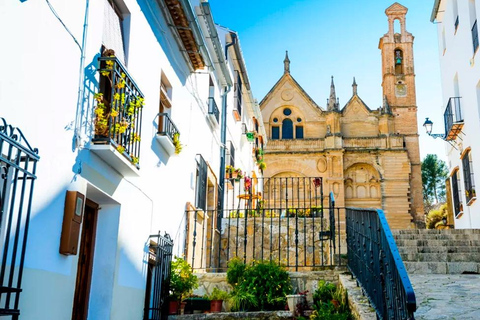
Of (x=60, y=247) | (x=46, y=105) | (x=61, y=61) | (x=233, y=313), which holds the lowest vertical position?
(x=233, y=313)

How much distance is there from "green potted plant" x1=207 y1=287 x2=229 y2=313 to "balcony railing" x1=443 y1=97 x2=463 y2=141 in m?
10.0

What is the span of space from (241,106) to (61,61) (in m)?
14.0

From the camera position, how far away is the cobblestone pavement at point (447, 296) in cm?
565

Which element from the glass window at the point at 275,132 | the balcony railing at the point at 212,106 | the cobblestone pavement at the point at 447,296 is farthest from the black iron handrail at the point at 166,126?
the glass window at the point at 275,132

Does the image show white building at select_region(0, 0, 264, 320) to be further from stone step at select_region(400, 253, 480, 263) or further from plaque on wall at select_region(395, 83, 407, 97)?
plaque on wall at select_region(395, 83, 407, 97)

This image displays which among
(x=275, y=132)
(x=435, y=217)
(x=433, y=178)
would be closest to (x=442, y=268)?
(x=435, y=217)

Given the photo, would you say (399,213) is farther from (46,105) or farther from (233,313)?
(46,105)

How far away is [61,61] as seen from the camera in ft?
17.6

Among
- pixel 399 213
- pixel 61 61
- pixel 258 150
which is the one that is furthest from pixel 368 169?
pixel 61 61

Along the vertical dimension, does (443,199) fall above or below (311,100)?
below

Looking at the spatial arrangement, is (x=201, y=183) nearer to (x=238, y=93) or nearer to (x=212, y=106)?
(x=212, y=106)

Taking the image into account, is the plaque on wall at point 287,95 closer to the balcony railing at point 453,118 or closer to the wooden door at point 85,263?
the balcony railing at point 453,118

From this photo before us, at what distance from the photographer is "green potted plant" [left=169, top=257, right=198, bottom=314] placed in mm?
7996

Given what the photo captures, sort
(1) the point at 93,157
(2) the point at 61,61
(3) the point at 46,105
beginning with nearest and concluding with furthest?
(3) the point at 46,105 → (2) the point at 61,61 → (1) the point at 93,157
